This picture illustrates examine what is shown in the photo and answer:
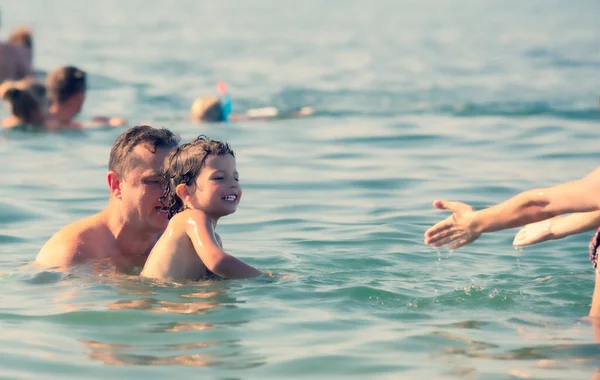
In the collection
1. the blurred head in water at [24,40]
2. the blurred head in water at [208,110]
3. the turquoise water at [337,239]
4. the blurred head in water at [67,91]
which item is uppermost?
the blurred head in water at [24,40]

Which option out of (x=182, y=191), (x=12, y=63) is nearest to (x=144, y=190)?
(x=182, y=191)

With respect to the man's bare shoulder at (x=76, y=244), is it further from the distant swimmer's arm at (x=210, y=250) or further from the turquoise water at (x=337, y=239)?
the distant swimmer's arm at (x=210, y=250)

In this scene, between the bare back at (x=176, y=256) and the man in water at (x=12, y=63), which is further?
the man in water at (x=12, y=63)

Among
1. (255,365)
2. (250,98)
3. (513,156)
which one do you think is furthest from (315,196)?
(250,98)

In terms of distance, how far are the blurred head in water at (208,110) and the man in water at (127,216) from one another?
8177 millimetres

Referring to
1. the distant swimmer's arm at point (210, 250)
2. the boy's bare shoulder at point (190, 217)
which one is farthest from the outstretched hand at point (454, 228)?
the boy's bare shoulder at point (190, 217)

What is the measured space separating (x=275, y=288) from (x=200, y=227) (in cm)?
55

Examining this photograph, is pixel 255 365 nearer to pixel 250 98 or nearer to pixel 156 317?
pixel 156 317

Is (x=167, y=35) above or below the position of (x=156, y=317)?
above

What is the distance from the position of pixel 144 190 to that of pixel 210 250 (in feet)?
2.34

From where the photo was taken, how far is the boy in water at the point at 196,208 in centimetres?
614

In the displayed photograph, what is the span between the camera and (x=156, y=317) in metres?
5.60

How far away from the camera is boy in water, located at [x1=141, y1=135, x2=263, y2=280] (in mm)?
6137

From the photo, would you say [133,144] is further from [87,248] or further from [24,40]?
[24,40]
